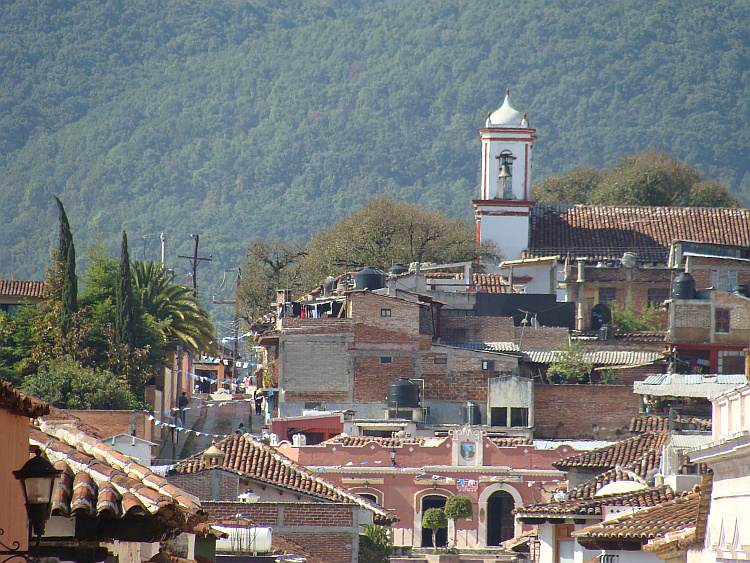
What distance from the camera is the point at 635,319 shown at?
182 ft

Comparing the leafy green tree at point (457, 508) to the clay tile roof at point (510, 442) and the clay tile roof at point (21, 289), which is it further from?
the clay tile roof at point (21, 289)

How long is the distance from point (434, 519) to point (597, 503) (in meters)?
18.9

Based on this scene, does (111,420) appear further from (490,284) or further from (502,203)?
(502,203)

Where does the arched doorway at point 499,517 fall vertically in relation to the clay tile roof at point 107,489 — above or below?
below

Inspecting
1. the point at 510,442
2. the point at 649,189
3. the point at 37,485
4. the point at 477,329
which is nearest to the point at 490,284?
the point at 477,329

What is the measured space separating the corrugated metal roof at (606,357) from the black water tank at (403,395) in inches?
215

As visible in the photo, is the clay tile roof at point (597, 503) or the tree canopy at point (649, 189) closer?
the clay tile roof at point (597, 503)

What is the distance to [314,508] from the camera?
26750 mm

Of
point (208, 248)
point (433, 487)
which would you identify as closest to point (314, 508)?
point (433, 487)

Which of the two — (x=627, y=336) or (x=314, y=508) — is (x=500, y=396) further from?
(x=314, y=508)

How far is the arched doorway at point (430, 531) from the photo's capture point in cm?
4225

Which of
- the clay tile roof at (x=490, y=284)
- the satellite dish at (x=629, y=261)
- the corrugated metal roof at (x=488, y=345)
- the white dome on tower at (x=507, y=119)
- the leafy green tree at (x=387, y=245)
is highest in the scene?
the white dome on tower at (x=507, y=119)

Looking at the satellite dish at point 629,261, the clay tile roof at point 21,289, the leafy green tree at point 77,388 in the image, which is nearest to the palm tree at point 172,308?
the clay tile roof at point 21,289

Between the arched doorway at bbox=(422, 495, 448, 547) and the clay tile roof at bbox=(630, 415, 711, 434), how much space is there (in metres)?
6.57
